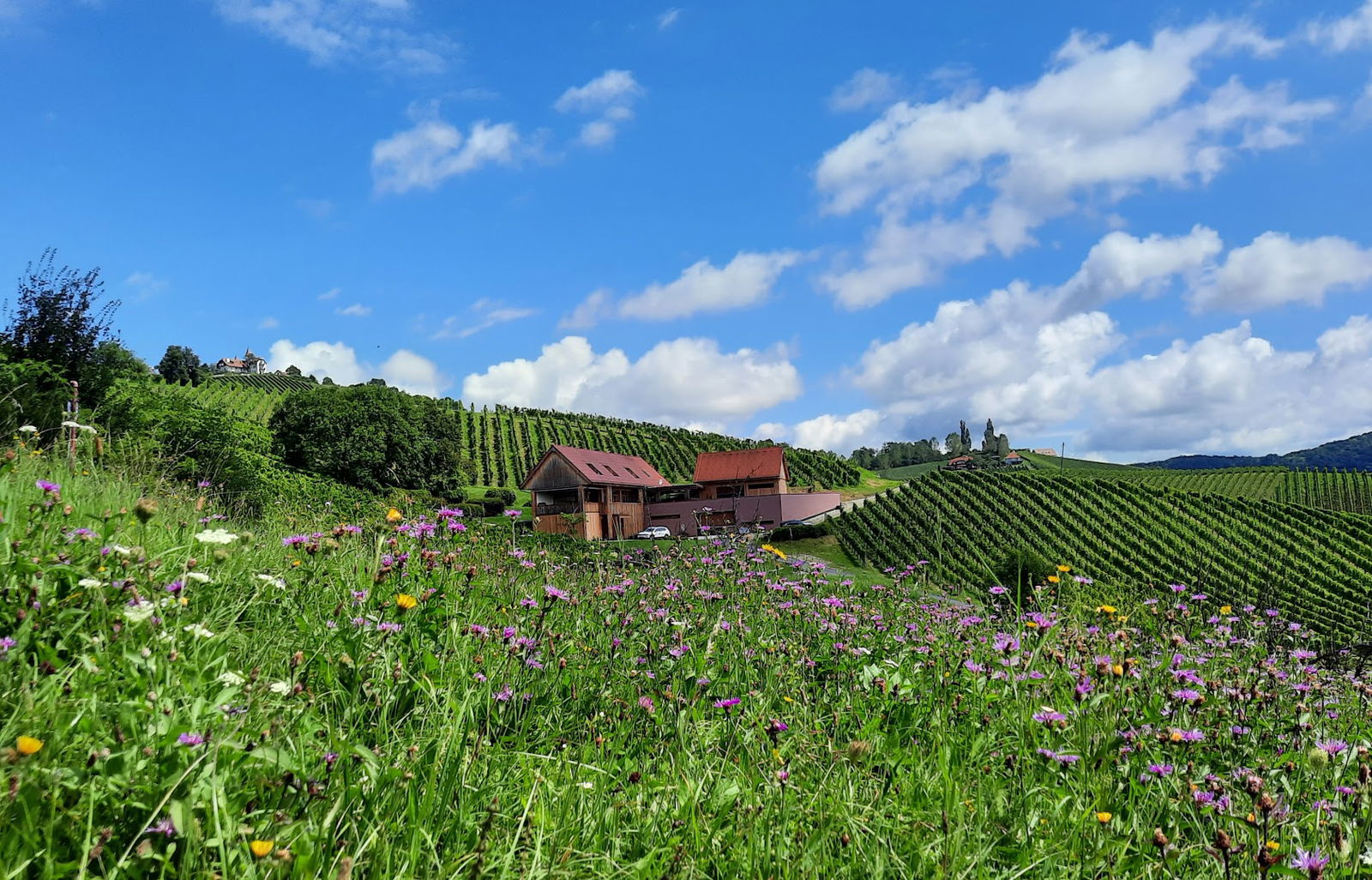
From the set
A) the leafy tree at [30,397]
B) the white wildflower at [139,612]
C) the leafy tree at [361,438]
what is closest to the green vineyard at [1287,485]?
the leafy tree at [361,438]

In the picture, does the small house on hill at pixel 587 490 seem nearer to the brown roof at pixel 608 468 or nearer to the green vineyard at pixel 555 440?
the brown roof at pixel 608 468

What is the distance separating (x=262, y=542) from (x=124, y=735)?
3.60m

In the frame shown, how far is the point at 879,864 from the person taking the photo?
2.00 meters

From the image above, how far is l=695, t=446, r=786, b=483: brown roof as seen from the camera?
57.8 metres

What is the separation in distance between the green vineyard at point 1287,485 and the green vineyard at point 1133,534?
12540 mm

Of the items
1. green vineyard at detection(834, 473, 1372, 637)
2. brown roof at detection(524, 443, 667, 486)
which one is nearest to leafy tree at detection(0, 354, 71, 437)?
green vineyard at detection(834, 473, 1372, 637)

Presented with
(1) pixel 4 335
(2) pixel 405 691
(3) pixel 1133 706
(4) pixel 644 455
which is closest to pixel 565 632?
(2) pixel 405 691

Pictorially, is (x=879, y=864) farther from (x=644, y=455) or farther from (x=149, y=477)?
(x=644, y=455)

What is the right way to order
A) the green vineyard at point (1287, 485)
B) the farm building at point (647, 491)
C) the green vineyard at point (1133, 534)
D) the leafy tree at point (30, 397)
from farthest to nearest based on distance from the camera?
the green vineyard at point (1287, 485)
the farm building at point (647, 491)
the green vineyard at point (1133, 534)
the leafy tree at point (30, 397)

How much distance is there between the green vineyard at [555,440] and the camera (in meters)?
78.2

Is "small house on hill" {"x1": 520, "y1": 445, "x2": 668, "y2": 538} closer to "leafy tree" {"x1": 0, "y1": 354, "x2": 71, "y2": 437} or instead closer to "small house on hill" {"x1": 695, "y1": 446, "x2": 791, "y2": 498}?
"small house on hill" {"x1": 695, "y1": 446, "x2": 791, "y2": 498}

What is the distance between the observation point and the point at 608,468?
5453cm

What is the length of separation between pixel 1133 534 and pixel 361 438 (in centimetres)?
4290

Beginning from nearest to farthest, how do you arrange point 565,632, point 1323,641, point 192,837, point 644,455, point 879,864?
point 192,837, point 879,864, point 565,632, point 1323,641, point 644,455
